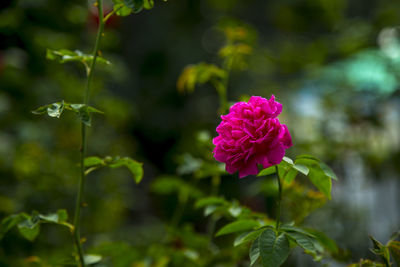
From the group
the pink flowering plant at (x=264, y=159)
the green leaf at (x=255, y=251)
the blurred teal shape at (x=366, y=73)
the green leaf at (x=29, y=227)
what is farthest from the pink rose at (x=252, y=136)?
the blurred teal shape at (x=366, y=73)

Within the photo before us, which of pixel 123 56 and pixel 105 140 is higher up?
pixel 123 56

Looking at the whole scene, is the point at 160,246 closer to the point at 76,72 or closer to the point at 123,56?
the point at 76,72

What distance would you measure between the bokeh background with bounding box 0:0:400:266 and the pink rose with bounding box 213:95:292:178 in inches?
14.9

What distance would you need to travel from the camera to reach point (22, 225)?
75 cm

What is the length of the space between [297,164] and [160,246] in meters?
0.58

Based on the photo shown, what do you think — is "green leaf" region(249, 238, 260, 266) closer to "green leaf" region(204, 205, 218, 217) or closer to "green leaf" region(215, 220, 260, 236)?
"green leaf" region(215, 220, 260, 236)

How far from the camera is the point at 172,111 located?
11.1 ft

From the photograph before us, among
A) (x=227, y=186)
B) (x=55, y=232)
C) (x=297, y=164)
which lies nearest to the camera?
(x=297, y=164)

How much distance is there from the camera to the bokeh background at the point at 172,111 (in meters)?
1.74

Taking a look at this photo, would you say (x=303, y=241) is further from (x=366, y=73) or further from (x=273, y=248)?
(x=366, y=73)

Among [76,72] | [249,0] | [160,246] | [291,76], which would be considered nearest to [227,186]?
[291,76]

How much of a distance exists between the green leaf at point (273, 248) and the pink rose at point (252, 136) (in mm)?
97

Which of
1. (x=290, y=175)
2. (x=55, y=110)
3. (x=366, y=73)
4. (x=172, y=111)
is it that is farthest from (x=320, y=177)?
(x=172, y=111)

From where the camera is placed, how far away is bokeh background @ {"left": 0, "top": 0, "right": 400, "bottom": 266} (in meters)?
1.74
